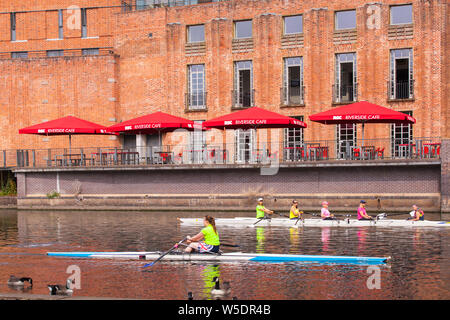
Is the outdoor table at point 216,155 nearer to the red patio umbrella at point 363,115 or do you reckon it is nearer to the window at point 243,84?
the window at point 243,84

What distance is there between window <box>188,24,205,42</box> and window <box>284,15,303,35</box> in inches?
232

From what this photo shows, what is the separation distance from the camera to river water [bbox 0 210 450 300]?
14.2 metres

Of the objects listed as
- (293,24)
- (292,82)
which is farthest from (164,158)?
(293,24)

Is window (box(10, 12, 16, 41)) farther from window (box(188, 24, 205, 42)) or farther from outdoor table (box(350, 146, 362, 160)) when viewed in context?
outdoor table (box(350, 146, 362, 160))

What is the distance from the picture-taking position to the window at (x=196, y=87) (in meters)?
45.9

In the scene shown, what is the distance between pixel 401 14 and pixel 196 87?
14.5 m

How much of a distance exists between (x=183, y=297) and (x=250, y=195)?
922 inches

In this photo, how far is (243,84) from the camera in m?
45.2

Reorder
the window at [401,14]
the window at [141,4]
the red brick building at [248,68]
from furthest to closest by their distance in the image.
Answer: the window at [141,4]
the window at [401,14]
the red brick building at [248,68]

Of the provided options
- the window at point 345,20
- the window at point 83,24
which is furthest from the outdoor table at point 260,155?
the window at point 83,24

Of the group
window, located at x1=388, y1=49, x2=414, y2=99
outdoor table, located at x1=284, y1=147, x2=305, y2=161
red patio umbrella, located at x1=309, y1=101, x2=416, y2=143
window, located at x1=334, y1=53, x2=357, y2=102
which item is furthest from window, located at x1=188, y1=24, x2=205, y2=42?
red patio umbrella, located at x1=309, y1=101, x2=416, y2=143

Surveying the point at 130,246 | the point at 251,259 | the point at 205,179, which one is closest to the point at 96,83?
the point at 205,179

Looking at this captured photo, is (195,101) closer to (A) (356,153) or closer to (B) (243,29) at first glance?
(B) (243,29)

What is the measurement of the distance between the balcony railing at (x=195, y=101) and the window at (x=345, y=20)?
1031 centimetres
